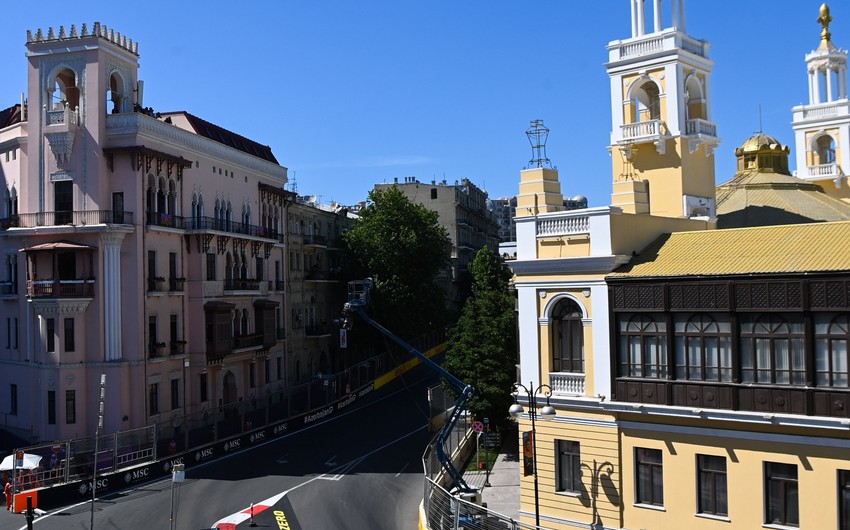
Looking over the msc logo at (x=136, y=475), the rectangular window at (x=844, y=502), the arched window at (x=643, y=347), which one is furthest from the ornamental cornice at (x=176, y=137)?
the rectangular window at (x=844, y=502)

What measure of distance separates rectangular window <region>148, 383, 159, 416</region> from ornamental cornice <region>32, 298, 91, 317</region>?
560cm

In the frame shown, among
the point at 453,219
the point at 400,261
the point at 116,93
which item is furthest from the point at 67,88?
the point at 453,219

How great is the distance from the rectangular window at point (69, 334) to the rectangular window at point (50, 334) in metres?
0.62

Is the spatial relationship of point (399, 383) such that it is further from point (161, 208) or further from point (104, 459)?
point (104, 459)

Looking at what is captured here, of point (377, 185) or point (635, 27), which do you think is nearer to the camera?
point (635, 27)

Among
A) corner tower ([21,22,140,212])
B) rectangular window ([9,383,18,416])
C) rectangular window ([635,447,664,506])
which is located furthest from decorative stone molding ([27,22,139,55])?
rectangular window ([635,447,664,506])

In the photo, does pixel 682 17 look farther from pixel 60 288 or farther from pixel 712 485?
pixel 60 288

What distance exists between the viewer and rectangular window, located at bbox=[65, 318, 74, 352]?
45.1 m

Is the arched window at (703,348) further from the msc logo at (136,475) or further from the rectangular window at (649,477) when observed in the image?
the msc logo at (136,475)

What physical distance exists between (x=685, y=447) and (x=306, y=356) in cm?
4803

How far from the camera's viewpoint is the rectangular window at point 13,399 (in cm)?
4716

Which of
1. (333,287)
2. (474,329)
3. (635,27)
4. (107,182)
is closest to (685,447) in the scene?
(635,27)

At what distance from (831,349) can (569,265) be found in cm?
793

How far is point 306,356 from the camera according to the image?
69.1 meters
